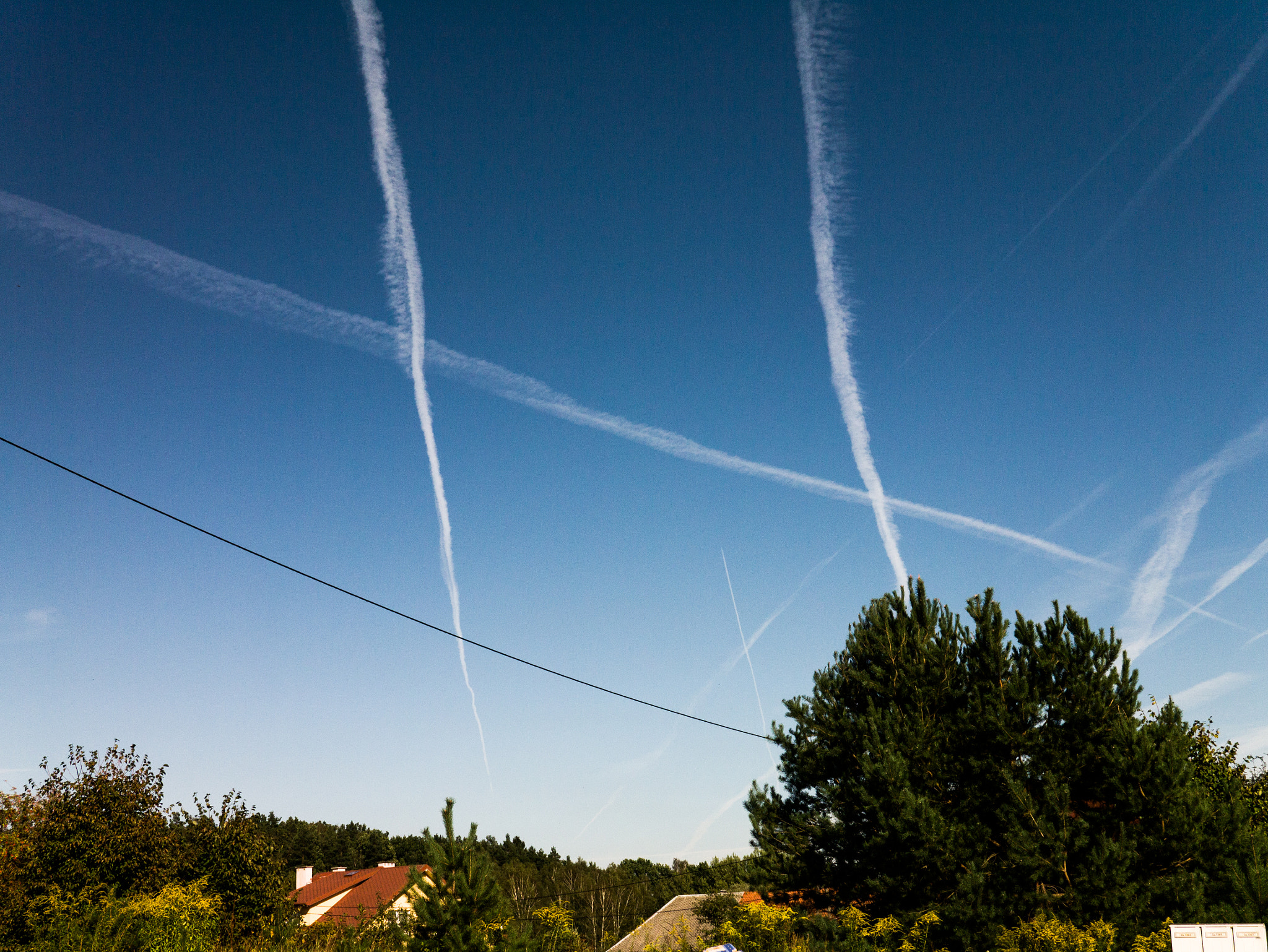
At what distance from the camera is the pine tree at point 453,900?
12.4 meters

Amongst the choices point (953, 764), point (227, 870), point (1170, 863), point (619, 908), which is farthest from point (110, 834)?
point (619, 908)

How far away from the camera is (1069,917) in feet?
51.9

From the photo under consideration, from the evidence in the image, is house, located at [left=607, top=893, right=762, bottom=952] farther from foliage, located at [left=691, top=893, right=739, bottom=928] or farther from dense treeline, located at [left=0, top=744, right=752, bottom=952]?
dense treeline, located at [left=0, top=744, right=752, bottom=952]

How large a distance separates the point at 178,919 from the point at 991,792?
1551 cm

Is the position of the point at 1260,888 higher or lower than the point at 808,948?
higher

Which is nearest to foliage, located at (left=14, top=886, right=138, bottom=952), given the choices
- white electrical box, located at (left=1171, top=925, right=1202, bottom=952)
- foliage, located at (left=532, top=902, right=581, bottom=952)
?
foliage, located at (left=532, top=902, right=581, bottom=952)

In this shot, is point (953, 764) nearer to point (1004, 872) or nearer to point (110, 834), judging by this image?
point (1004, 872)

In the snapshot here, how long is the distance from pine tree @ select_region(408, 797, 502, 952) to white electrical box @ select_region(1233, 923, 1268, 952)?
28.8ft

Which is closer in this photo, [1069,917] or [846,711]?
[1069,917]

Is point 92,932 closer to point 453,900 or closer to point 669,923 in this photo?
point 453,900

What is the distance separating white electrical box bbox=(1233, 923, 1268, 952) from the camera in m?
8.70

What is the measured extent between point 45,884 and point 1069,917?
2133cm

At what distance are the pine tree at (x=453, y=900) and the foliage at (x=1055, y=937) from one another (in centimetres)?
828

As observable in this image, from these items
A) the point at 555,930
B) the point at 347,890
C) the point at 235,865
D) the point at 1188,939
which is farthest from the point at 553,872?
the point at 1188,939
